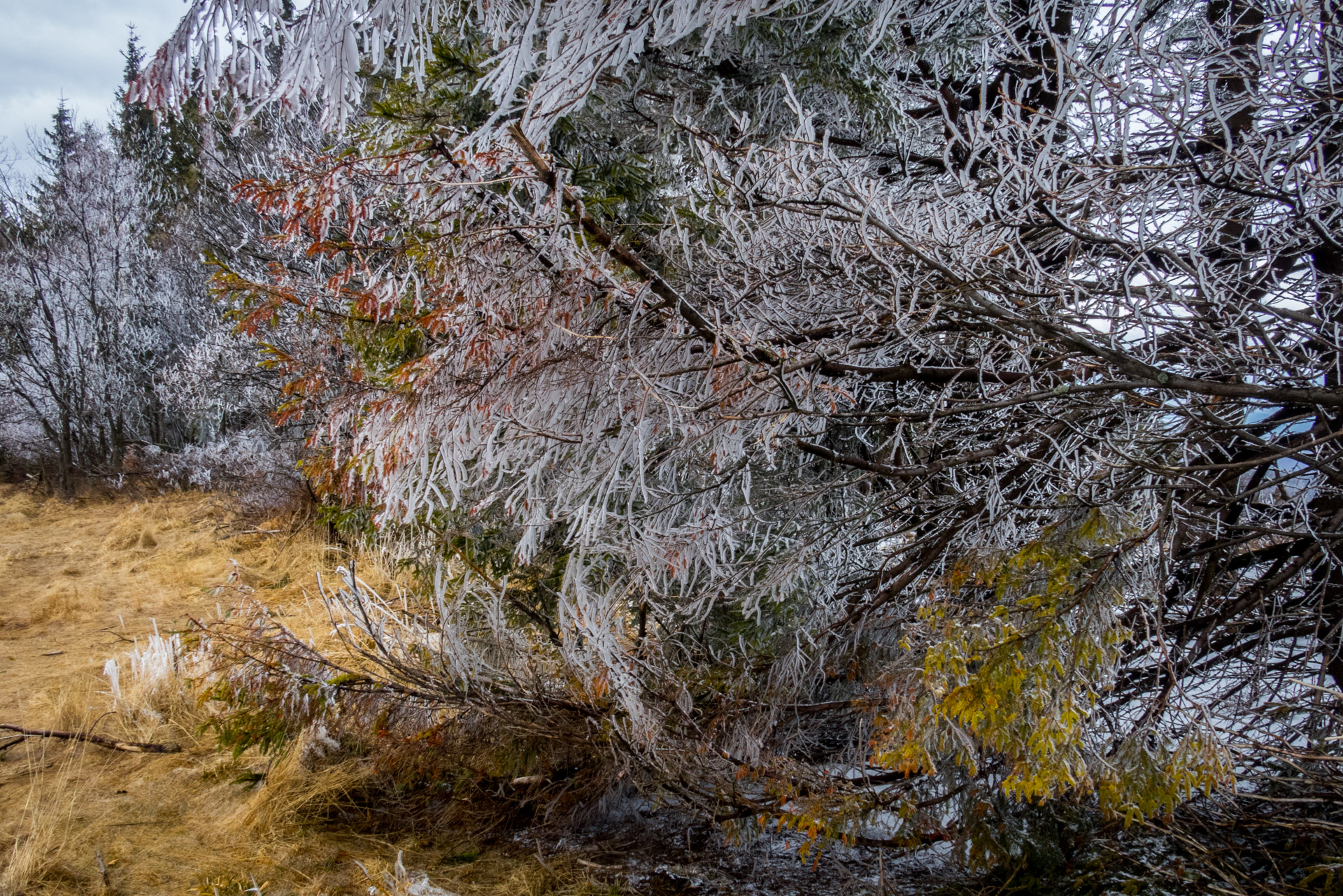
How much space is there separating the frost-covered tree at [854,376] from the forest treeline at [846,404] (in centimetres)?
3

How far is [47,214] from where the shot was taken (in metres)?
14.1

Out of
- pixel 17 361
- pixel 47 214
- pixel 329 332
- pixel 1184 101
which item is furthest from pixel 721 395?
pixel 17 361

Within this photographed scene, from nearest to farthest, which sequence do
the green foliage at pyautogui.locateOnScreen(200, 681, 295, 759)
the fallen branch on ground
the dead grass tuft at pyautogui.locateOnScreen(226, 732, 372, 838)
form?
the green foliage at pyautogui.locateOnScreen(200, 681, 295, 759)
the dead grass tuft at pyautogui.locateOnScreen(226, 732, 372, 838)
the fallen branch on ground

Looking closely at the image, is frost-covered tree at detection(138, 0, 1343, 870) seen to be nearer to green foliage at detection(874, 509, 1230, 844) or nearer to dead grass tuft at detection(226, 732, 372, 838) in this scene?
green foliage at detection(874, 509, 1230, 844)

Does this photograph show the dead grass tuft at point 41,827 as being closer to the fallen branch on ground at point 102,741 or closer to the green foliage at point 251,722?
the fallen branch on ground at point 102,741

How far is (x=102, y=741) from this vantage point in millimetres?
4480

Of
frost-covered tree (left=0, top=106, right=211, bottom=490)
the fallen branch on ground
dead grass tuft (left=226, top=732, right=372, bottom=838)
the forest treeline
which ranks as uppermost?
frost-covered tree (left=0, top=106, right=211, bottom=490)

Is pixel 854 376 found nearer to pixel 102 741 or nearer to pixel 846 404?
pixel 846 404

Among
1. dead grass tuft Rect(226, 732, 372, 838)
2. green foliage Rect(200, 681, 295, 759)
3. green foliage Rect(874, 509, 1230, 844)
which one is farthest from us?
dead grass tuft Rect(226, 732, 372, 838)

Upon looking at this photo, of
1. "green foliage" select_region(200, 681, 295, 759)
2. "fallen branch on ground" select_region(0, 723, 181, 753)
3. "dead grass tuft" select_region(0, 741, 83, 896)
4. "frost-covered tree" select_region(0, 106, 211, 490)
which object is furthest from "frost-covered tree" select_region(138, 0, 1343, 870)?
"frost-covered tree" select_region(0, 106, 211, 490)

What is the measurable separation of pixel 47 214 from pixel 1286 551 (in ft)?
61.9

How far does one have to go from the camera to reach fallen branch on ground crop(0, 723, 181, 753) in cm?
445

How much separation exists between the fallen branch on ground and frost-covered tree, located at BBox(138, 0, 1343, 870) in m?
1.90

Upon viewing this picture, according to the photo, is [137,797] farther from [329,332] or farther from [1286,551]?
[1286,551]
